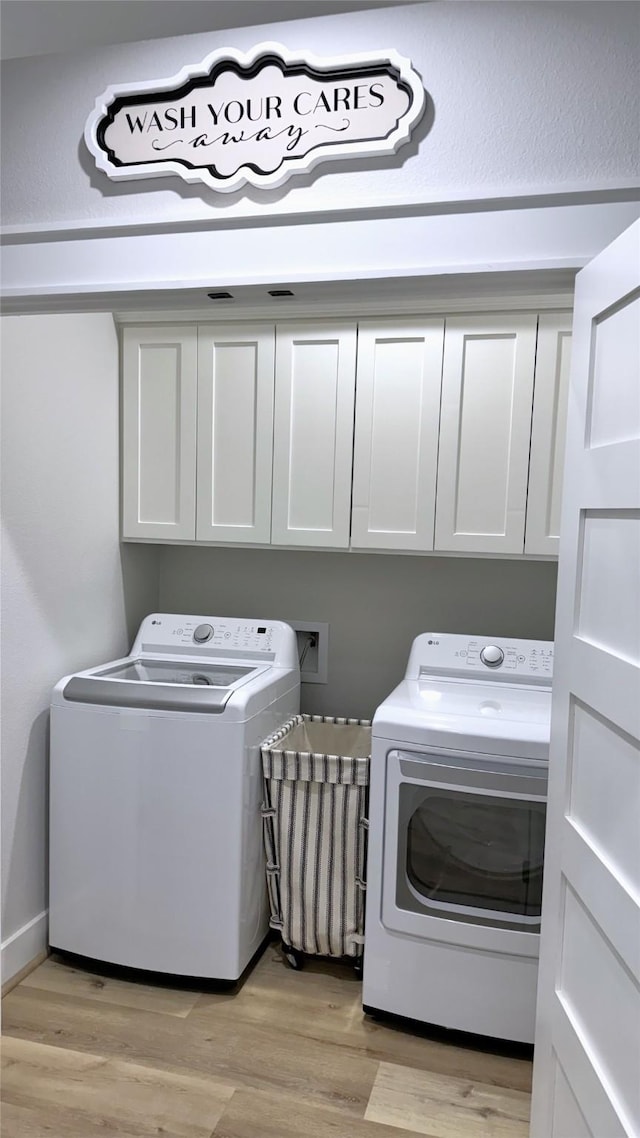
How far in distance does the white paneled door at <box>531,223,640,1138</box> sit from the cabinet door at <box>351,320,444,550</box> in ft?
3.94

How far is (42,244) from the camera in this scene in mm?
1388

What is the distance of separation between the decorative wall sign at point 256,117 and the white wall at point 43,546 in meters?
0.97

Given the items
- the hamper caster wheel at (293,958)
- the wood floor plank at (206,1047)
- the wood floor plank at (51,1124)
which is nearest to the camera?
the wood floor plank at (51,1124)

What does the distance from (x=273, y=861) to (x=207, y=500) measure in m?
1.23

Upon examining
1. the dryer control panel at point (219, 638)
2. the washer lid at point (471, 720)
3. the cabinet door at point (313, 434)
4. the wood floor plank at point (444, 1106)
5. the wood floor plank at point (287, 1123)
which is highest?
the cabinet door at point (313, 434)

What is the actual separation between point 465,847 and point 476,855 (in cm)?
4

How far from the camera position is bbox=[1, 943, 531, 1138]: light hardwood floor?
1784 mm

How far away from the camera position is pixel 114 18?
0.68 meters

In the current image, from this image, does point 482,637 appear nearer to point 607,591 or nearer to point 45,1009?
point 607,591

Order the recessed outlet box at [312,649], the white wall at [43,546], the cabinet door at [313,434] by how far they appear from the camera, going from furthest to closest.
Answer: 1. the recessed outlet box at [312,649]
2. the cabinet door at [313,434]
3. the white wall at [43,546]

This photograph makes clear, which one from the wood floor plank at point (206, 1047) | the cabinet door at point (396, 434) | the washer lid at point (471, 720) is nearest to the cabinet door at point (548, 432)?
the cabinet door at point (396, 434)

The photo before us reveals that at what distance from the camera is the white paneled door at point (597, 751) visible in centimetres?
99

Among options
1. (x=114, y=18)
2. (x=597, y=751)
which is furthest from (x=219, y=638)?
(x=114, y=18)

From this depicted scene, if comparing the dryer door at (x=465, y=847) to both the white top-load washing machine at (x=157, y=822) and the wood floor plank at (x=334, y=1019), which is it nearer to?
the wood floor plank at (x=334, y=1019)
